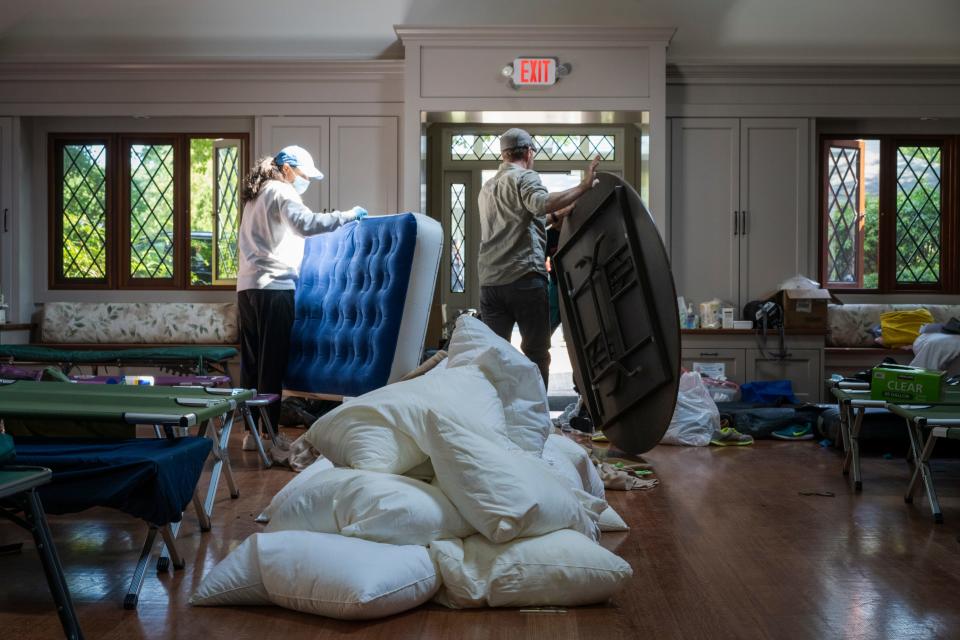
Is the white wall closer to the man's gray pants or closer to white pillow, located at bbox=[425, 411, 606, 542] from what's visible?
the man's gray pants

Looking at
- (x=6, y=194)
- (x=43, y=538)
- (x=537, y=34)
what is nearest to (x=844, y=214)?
(x=537, y=34)

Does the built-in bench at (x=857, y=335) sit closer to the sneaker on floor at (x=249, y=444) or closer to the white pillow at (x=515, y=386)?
the sneaker on floor at (x=249, y=444)

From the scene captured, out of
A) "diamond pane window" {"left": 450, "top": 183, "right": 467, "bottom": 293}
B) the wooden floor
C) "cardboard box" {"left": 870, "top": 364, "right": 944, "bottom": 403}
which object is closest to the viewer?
the wooden floor

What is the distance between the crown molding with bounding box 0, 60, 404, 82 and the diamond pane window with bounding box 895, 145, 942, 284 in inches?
158

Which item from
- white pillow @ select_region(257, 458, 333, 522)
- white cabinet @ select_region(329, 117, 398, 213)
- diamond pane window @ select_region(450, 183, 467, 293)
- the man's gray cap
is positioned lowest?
white pillow @ select_region(257, 458, 333, 522)

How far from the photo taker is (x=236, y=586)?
211 centimetres

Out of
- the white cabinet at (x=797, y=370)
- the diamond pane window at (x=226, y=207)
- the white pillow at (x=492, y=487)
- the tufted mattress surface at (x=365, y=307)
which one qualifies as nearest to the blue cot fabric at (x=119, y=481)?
the white pillow at (x=492, y=487)

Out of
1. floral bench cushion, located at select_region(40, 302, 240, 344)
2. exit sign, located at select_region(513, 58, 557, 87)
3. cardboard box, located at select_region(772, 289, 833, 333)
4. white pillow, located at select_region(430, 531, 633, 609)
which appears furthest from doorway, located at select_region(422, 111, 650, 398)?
white pillow, located at select_region(430, 531, 633, 609)

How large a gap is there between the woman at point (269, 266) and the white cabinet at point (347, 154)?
2.33m

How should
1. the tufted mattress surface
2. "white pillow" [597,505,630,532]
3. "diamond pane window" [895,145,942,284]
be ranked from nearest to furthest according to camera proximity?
"white pillow" [597,505,630,532] → the tufted mattress surface → "diamond pane window" [895,145,942,284]

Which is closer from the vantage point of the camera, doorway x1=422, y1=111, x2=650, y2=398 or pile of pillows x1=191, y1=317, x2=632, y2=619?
pile of pillows x1=191, y1=317, x2=632, y2=619

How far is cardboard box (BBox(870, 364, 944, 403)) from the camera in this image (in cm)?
352

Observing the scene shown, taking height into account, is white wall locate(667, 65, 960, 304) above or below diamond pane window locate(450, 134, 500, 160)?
above

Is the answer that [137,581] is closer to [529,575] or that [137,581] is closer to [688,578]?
[529,575]
